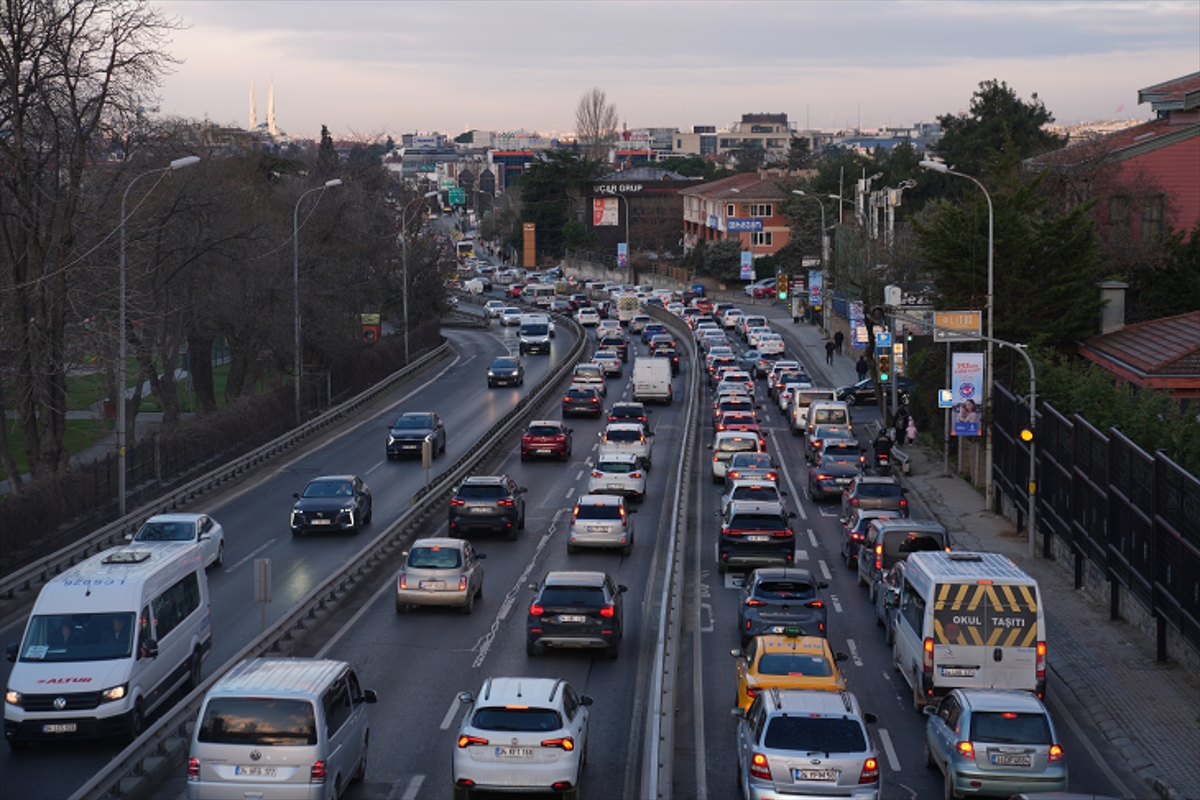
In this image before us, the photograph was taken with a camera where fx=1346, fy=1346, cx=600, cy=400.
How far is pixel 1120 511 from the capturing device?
2717 cm

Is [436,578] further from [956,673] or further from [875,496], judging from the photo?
[875,496]

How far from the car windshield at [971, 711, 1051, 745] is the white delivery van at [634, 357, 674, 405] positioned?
149ft

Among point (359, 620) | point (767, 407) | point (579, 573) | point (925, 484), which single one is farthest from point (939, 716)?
point (767, 407)

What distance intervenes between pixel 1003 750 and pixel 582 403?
41.3 metres

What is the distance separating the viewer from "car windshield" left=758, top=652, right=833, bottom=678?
18.8 metres

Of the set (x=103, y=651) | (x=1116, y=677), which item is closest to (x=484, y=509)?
(x=103, y=651)

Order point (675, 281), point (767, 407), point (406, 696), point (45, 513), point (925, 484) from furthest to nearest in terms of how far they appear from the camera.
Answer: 1. point (675, 281)
2. point (767, 407)
3. point (925, 484)
4. point (45, 513)
5. point (406, 696)

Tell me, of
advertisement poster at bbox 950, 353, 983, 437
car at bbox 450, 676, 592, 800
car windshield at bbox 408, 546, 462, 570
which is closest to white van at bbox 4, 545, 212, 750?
car at bbox 450, 676, 592, 800

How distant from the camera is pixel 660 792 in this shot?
15.4 m

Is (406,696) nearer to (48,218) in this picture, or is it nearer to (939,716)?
(939,716)

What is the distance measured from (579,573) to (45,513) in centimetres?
1481

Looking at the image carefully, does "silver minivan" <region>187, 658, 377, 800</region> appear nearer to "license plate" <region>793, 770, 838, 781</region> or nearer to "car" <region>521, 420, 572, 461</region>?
"license plate" <region>793, 770, 838, 781</region>

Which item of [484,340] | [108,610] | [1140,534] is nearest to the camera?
[108,610]

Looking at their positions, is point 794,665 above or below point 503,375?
above
